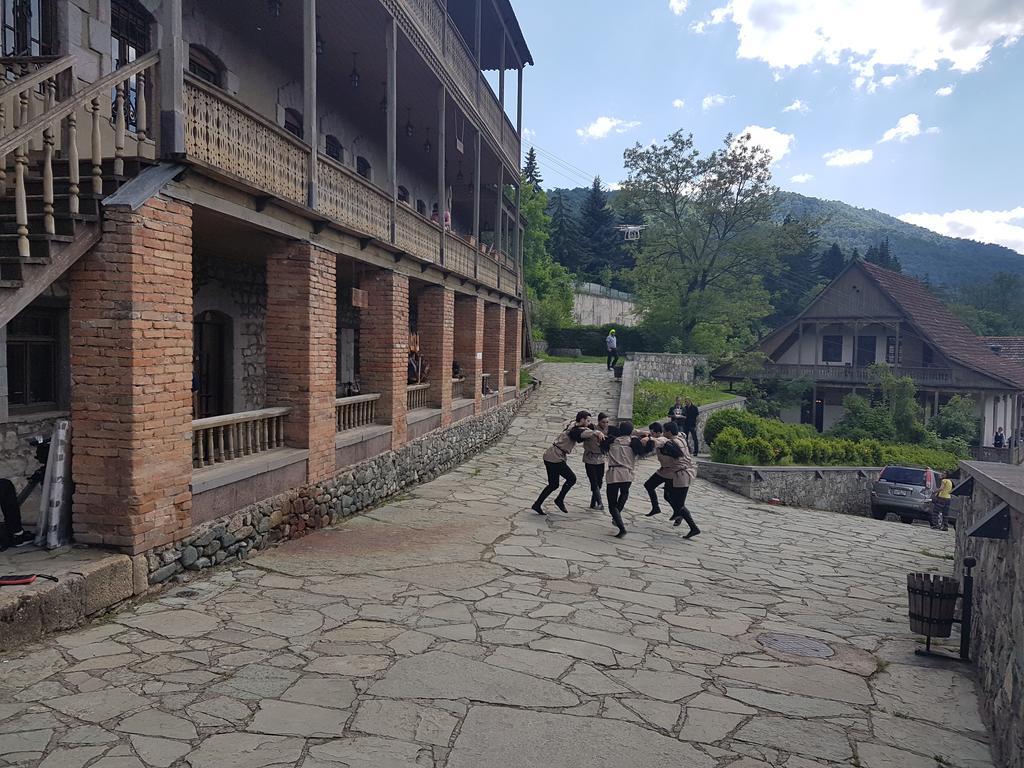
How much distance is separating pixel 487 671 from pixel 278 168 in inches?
248

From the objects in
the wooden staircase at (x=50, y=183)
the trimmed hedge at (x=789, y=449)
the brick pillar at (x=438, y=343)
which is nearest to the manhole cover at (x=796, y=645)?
the wooden staircase at (x=50, y=183)

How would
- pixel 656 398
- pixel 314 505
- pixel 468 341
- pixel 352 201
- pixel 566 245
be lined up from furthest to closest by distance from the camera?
pixel 566 245 < pixel 656 398 < pixel 468 341 < pixel 352 201 < pixel 314 505

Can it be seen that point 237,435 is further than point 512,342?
No

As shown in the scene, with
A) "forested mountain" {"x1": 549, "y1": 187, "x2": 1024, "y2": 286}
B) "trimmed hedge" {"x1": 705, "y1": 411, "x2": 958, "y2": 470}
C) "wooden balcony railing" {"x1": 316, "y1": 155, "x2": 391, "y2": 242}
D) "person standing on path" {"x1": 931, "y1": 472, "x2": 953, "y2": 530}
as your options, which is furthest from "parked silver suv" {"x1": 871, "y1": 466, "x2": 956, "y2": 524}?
"forested mountain" {"x1": 549, "y1": 187, "x2": 1024, "y2": 286}

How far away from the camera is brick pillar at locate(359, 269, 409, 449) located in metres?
12.1

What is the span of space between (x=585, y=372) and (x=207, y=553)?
2390 centimetres

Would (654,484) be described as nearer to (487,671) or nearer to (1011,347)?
(487,671)

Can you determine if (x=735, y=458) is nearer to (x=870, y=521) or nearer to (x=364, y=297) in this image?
(x=870, y=521)

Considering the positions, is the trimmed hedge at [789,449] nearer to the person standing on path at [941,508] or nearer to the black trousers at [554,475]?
the person standing on path at [941,508]

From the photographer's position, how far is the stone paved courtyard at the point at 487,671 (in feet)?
13.3

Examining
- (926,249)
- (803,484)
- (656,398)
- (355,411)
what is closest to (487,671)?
(355,411)

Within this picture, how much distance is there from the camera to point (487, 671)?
511cm

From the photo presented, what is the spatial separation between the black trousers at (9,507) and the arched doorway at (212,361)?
556 cm

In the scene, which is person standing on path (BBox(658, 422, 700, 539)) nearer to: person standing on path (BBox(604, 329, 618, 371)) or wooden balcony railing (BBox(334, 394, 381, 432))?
wooden balcony railing (BBox(334, 394, 381, 432))
